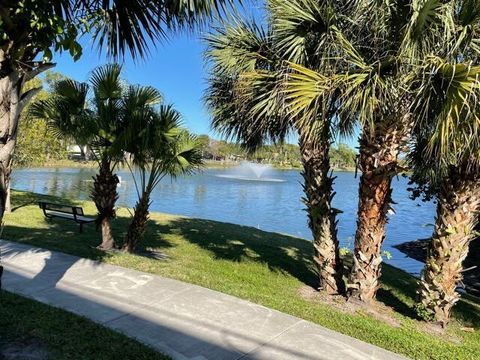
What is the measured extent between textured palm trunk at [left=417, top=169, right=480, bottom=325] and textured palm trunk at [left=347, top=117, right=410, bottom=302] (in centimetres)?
74

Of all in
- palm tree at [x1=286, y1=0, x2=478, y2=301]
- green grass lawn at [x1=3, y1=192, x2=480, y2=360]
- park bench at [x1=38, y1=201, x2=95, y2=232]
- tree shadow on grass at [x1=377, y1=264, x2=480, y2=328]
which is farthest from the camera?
park bench at [x1=38, y1=201, x2=95, y2=232]

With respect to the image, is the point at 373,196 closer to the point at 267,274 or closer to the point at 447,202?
the point at 447,202

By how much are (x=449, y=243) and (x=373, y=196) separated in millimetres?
1244

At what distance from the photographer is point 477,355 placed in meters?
5.31

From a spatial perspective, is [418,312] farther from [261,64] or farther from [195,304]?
[261,64]

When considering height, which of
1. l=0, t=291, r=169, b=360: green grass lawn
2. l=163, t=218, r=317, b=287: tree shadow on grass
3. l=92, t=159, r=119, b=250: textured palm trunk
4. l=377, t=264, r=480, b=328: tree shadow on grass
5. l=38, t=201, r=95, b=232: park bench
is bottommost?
l=377, t=264, r=480, b=328: tree shadow on grass

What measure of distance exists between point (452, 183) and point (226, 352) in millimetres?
4198

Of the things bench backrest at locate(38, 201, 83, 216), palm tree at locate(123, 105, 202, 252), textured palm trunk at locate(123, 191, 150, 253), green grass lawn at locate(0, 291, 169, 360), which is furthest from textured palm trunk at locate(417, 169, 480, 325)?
bench backrest at locate(38, 201, 83, 216)

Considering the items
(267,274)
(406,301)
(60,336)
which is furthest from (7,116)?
(406,301)

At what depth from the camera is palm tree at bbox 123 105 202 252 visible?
8094 mm

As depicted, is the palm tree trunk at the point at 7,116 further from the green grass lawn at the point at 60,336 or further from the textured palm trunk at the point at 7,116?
the green grass lawn at the point at 60,336

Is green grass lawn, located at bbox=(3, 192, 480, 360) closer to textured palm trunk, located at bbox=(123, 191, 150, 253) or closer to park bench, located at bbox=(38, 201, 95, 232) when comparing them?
park bench, located at bbox=(38, 201, 95, 232)

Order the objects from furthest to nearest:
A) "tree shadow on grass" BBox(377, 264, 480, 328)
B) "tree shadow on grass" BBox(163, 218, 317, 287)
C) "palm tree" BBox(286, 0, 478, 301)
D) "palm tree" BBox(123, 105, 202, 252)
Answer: "tree shadow on grass" BBox(163, 218, 317, 287) < "palm tree" BBox(123, 105, 202, 252) < "tree shadow on grass" BBox(377, 264, 480, 328) < "palm tree" BBox(286, 0, 478, 301)

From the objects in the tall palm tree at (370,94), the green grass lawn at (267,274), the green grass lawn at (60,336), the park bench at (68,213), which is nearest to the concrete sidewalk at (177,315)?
the green grass lawn at (60,336)
